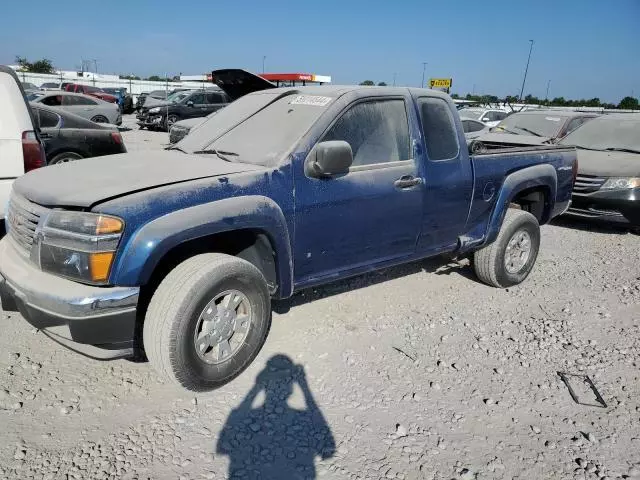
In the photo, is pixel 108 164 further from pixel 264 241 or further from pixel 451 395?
pixel 451 395

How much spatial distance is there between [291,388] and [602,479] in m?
1.72

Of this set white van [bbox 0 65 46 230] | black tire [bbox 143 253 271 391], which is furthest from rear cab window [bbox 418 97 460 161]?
white van [bbox 0 65 46 230]

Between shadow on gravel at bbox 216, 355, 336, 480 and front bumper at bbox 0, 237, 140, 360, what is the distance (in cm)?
74

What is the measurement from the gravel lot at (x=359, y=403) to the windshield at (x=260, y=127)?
1.37 metres

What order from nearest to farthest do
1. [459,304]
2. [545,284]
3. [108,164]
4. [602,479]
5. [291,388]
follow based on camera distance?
[602,479] < [291,388] < [108,164] < [459,304] < [545,284]

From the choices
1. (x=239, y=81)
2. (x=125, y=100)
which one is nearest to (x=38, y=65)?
(x=125, y=100)

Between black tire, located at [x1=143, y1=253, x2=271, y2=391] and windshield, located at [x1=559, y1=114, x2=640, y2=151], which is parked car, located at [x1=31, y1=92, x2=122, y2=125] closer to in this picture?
windshield, located at [x1=559, y1=114, x2=640, y2=151]

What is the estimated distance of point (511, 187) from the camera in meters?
4.45

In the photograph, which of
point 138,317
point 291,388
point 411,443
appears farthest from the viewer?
point 291,388

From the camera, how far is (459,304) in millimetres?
4414

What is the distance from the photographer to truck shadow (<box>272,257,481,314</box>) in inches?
166

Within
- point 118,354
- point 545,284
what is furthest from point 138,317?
point 545,284

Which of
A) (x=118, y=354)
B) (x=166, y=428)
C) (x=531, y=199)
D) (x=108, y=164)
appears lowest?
(x=166, y=428)

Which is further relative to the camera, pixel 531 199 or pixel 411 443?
pixel 531 199
